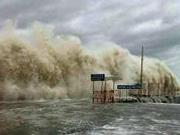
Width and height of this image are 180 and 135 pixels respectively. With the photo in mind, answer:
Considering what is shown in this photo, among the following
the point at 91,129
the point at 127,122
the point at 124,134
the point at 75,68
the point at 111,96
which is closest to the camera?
the point at 124,134

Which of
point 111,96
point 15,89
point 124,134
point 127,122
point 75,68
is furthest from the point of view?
point 75,68

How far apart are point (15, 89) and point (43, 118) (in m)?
33.9

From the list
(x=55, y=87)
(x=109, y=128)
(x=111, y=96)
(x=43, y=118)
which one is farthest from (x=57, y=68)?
(x=109, y=128)

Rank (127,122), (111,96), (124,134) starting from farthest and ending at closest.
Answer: (111,96) → (127,122) → (124,134)

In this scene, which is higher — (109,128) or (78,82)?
(78,82)

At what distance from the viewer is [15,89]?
73125 mm

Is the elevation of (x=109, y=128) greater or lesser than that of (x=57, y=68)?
lesser

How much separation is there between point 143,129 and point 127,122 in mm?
5372

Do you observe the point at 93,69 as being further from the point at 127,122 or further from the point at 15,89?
the point at 127,122

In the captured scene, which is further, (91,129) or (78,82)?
(78,82)

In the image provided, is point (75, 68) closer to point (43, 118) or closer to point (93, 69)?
point (93, 69)

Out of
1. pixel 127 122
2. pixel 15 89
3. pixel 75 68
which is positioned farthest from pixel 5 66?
pixel 127 122

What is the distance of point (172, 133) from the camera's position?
104ft

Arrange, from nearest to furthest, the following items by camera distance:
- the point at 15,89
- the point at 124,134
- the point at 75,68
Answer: the point at 124,134 → the point at 15,89 → the point at 75,68
